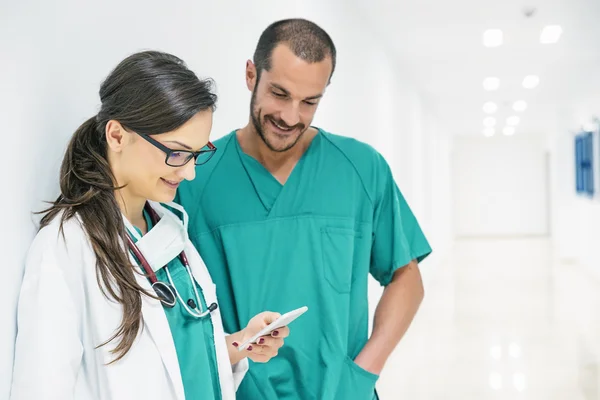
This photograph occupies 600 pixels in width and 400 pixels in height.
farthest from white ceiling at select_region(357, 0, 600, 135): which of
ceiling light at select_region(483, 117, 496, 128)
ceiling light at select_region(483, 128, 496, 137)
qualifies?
ceiling light at select_region(483, 128, 496, 137)

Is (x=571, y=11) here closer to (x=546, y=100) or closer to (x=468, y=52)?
(x=468, y=52)

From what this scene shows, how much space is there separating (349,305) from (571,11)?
4.36 meters

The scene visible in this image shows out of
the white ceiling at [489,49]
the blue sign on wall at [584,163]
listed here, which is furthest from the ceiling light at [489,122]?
the blue sign on wall at [584,163]

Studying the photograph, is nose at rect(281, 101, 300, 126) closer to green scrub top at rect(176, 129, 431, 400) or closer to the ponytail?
green scrub top at rect(176, 129, 431, 400)

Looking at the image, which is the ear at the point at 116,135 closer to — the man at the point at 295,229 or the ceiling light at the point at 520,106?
the man at the point at 295,229

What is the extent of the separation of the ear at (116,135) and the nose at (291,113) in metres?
0.43

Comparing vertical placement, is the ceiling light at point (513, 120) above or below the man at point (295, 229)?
A: above

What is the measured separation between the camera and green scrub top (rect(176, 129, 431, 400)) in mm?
1438

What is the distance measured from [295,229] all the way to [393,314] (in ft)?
1.13

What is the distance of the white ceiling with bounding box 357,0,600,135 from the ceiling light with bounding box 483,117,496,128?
2298mm

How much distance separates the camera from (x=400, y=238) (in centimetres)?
159

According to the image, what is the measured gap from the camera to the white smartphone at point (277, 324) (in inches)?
44.3

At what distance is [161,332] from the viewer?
3.47ft

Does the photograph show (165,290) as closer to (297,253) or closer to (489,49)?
(297,253)
